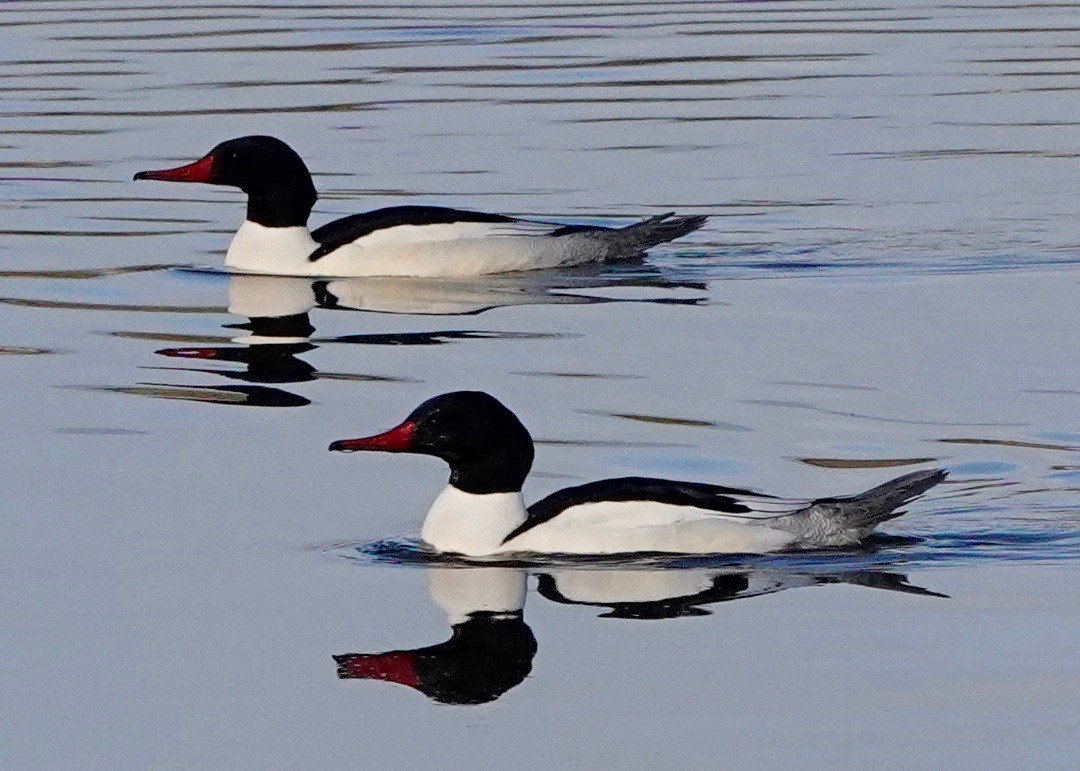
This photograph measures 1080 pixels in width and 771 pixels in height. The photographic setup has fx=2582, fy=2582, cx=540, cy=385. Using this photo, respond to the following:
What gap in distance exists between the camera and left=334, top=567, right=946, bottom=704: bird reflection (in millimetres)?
7137

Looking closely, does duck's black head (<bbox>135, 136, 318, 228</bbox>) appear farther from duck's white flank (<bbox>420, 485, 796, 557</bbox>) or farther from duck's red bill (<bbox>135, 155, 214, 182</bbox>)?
duck's white flank (<bbox>420, 485, 796, 557</bbox>)

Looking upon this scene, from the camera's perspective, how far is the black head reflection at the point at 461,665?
704 cm

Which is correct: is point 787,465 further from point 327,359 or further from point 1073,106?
point 1073,106

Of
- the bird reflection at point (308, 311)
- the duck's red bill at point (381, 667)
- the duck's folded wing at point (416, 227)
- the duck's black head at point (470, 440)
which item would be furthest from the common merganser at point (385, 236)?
the duck's red bill at point (381, 667)

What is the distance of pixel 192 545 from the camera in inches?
336

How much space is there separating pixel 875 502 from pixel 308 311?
6.20 meters

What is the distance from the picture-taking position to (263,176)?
622 inches

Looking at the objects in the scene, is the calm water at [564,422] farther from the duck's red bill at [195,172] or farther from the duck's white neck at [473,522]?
the duck's red bill at [195,172]

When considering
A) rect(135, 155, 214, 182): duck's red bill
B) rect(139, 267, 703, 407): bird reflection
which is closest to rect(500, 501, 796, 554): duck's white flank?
rect(139, 267, 703, 407): bird reflection

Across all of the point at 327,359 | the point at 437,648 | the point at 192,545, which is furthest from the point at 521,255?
the point at 437,648

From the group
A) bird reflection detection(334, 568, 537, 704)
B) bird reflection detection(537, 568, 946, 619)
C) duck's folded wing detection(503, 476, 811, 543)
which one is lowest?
bird reflection detection(334, 568, 537, 704)

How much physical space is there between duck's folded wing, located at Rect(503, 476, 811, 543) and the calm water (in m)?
0.19

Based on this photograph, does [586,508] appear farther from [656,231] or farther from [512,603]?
[656,231]

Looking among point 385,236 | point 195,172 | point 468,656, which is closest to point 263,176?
point 195,172
